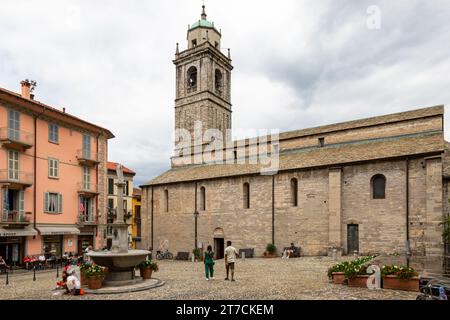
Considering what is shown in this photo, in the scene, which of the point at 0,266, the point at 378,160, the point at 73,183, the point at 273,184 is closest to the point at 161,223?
the point at 73,183

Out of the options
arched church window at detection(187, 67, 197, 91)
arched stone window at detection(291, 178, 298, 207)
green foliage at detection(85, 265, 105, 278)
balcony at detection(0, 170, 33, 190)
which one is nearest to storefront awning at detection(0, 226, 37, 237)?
balcony at detection(0, 170, 33, 190)

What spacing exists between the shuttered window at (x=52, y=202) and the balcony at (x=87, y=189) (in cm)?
178

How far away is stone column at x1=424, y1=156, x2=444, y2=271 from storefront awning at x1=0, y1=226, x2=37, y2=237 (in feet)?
77.5

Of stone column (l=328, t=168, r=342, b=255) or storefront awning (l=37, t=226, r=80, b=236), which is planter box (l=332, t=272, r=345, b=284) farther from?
storefront awning (l=37, t=226, r=80, b=236)

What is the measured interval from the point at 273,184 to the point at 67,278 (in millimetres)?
17961

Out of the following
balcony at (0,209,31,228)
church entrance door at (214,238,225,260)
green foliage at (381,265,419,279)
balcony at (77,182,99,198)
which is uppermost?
balcony at (77,182,99,198)

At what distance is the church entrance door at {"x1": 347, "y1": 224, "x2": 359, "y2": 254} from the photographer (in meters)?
22.2

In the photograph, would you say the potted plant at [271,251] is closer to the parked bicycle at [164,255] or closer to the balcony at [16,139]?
the parked bicycle at [164,255]

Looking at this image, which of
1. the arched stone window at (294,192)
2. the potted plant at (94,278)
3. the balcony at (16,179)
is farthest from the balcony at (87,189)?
the arched stone window at (294,192)

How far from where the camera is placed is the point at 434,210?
19.0 metres

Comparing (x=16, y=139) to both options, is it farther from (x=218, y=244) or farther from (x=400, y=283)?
(x=400, y=283)

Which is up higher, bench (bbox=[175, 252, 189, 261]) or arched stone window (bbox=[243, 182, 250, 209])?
arched stone window (bbox=[243, 182, 250, 209])

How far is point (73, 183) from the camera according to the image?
25.0 meters

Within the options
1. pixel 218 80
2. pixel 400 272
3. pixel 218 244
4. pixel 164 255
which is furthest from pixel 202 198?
pixel 400 272
